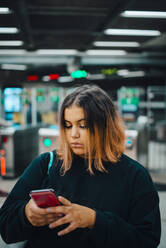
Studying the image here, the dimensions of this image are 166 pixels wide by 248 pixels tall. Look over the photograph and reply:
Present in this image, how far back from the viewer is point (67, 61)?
9.16 metres

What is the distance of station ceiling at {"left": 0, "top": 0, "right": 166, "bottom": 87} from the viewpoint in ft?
13.5

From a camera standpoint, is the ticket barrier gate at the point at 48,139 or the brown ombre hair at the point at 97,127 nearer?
the brown ombre hair at the point at 97,127

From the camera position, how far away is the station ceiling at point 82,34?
4109mm

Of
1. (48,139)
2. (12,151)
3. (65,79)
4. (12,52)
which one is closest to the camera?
(48,139)

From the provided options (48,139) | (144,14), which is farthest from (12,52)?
(144,14)

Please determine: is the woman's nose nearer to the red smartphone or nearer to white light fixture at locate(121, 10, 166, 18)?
the red smartphone

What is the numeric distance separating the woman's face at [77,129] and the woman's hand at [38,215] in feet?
0.93

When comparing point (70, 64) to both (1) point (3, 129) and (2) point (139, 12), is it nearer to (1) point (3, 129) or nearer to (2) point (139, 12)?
(1) point (3, 129)

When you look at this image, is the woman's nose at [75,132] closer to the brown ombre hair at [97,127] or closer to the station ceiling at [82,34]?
the brown ombre hair at [97,127]

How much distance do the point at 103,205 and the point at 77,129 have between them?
317 millimetres

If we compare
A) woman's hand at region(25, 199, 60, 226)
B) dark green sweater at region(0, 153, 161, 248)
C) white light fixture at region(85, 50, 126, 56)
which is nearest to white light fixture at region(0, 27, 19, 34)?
white light fixture at region(85, 50, 126, 56)

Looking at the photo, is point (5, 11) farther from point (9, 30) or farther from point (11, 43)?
point (11, 43)

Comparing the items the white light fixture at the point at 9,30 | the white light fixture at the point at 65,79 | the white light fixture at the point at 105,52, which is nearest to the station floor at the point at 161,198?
the white light fixture at the point at 65,79

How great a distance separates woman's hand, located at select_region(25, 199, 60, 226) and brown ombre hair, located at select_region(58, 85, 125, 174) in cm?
21
